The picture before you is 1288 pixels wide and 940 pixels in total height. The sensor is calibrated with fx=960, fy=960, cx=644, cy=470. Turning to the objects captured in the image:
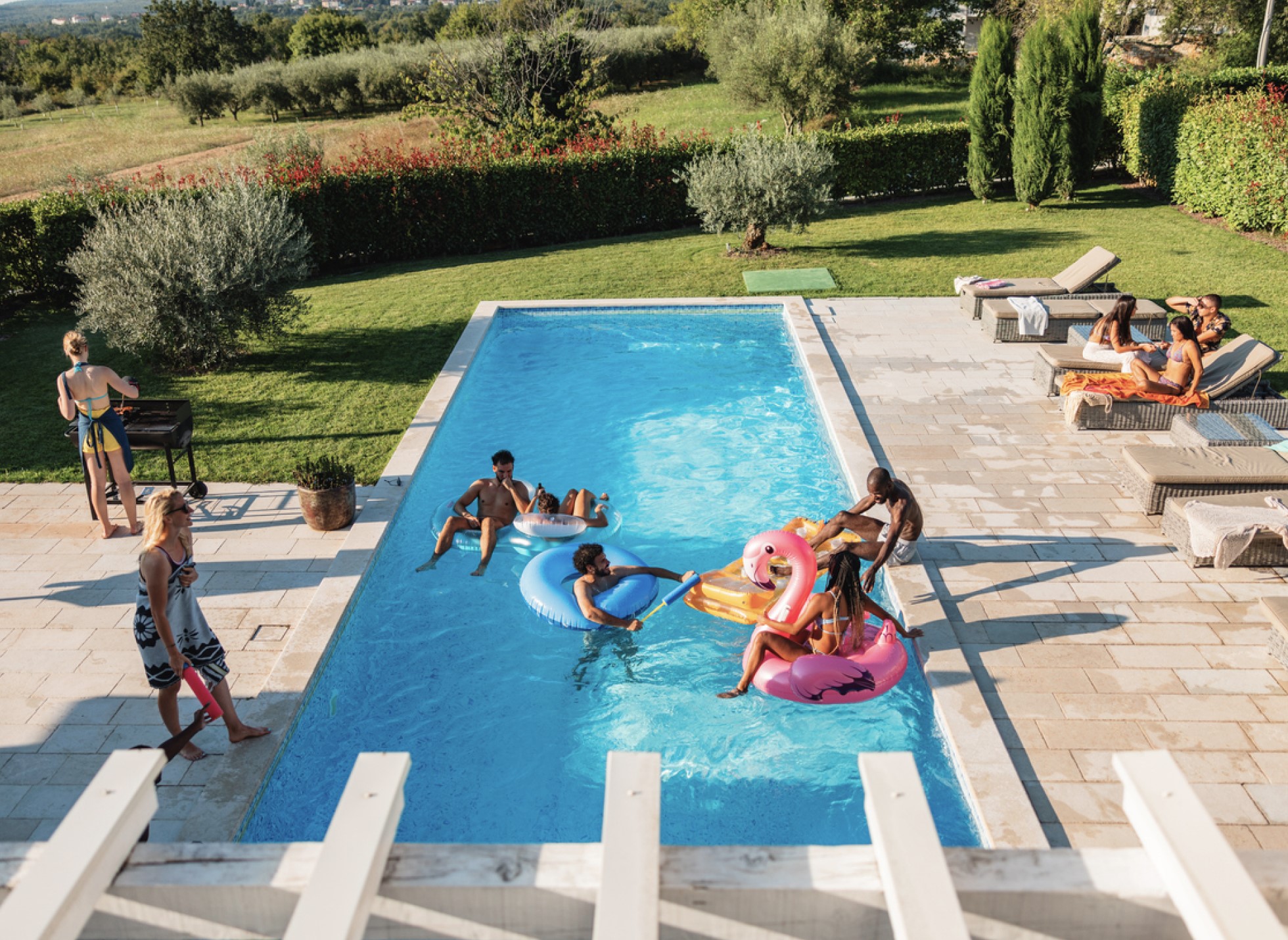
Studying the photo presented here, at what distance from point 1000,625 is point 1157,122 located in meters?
19.6

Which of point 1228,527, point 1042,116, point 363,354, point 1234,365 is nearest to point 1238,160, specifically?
point 1042,116

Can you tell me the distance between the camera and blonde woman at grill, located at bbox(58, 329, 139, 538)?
29.2 ft

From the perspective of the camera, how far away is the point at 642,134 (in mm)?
21969

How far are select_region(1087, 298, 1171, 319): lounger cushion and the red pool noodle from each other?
39.7 ft

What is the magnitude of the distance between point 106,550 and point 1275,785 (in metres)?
9.68

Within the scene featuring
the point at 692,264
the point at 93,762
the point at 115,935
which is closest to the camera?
the point at 115,935

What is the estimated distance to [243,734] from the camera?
6.55 m

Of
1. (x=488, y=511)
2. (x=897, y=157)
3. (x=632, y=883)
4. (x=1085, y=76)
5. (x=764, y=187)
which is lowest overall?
(x=488, y=511)

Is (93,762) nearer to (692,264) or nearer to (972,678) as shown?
(972,678)

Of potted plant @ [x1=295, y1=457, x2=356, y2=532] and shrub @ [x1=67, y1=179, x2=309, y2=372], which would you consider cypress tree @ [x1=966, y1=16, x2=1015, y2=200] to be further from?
potted plant @ [x1=295, y1=457, x2=356, y2=532]

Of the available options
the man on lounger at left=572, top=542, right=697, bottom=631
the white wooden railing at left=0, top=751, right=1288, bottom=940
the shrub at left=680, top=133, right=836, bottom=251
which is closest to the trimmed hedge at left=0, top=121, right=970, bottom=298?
the shrub at left=680, top=133, right=836, bottom=251

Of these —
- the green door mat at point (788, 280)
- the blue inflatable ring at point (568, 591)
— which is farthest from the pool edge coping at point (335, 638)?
the green door mat at point (788, 280)

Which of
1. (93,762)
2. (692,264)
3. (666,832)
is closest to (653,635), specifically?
A: (666,832)

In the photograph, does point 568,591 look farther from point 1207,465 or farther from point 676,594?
point 1207,465
